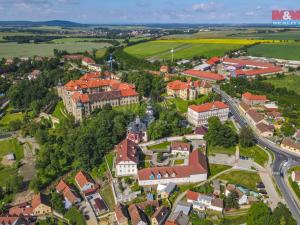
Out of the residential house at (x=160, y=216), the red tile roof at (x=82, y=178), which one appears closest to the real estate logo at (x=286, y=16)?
the residential house at (x=160, y=216)

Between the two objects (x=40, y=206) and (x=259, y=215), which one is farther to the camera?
(x=40, y=206)

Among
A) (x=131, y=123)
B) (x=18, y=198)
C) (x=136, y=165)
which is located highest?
(x=131, y=123)

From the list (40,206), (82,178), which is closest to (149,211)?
(82,178)

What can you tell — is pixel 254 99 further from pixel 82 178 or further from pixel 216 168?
pixel 82 178

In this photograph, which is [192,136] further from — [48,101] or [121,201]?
[48,101]

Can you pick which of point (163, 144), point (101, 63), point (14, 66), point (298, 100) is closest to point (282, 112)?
point (298, 100)
